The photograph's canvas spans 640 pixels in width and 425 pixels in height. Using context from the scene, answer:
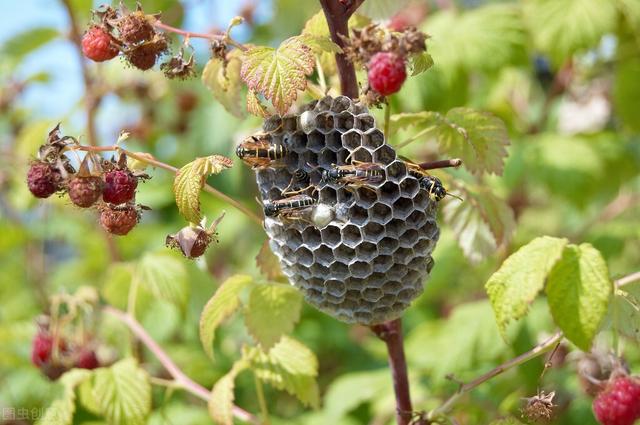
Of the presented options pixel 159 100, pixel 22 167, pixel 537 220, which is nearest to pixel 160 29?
pixel 22 167

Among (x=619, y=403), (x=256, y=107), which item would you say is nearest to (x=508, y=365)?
(x=619, y=403)

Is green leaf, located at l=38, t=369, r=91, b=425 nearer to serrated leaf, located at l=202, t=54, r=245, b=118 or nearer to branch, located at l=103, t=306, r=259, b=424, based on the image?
branch, located at l=103, t=306, r=259, b=424

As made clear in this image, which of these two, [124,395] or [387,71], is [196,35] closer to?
[387,71]

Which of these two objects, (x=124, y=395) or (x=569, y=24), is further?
(x=569, y=24)

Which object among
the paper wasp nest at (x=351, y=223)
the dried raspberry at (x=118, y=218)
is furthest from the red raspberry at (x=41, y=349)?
the paper wasp nest at (x=351, y=223)

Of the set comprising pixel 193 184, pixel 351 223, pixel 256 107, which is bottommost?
pixel 351 223

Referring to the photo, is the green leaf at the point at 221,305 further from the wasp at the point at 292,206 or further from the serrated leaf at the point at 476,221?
the serrated leaf at the point at 476,221

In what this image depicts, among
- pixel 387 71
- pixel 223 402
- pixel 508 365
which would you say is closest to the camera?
pixel 387 71
